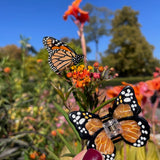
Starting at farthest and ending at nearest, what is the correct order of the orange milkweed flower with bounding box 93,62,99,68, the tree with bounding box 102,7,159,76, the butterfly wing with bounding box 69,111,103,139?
the tree with bounding box 102,7,159,76 < the orange milkweed flower with bounding box 93,62,99,68 < the butterfly wing with bounding box 69,111,103,139

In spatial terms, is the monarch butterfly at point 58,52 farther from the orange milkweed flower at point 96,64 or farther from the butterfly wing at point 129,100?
the butterfly wing at point 129,100

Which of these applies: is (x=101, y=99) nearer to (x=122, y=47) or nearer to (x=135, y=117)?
(x=135, y=117)

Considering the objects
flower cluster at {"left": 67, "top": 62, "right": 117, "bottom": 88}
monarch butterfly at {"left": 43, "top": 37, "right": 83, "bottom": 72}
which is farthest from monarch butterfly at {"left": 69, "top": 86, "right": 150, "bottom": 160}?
monarch butterfly at {"left": 43, "top": 37, "right": 83, "bottom": 72}

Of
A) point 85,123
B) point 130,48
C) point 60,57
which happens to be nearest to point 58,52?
point 60,57

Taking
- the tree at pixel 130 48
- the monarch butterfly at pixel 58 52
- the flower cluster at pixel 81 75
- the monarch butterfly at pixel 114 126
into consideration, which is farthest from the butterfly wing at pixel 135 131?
the tree at pixel 130 48

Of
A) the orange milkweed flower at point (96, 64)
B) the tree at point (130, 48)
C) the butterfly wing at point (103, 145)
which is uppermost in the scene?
the tree at point (130, 48)

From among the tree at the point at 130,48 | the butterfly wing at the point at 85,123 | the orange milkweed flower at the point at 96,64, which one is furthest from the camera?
the tree at the point at 130,48

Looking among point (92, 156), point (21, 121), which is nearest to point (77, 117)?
point (92, 156)

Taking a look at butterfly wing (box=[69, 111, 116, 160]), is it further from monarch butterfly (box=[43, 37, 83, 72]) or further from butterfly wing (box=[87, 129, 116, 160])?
monarch butterfly (box=[43, 37, 83, 72])
